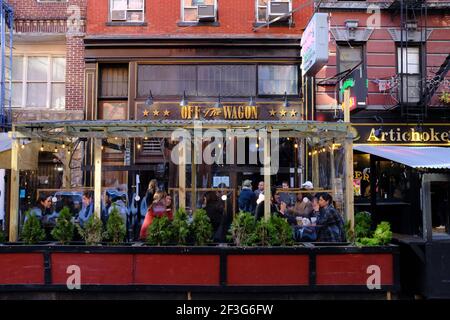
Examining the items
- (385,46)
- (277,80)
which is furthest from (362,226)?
(385,46)

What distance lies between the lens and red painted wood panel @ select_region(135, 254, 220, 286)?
23.3ft

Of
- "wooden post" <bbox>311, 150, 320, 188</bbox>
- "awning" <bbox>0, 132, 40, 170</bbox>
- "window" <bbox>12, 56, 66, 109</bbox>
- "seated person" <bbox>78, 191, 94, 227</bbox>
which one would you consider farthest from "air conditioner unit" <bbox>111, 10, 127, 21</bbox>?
"wooden post" <bbox>311, 150, 320, 188</bbox>

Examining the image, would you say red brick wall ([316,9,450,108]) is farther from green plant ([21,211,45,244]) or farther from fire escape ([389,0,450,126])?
green plant ([21,211,45,244])

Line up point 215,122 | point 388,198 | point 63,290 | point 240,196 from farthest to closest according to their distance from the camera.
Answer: point 388,198 → point 240,196 → point 215,122 → point 63,290

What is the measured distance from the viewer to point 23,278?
7.14m

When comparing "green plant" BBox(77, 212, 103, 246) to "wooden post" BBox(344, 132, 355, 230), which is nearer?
"green plant" BBox(77, 212, 103, 246)

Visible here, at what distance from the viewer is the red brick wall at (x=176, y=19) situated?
13984 mm

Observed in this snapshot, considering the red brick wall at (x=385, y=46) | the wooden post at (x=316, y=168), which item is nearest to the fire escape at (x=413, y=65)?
the red brick wall at (x=385, y=46)

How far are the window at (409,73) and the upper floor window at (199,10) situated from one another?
227 inches

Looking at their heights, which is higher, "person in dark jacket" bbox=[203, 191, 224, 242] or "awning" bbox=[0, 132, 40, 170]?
"awning" bbox=[0, 132, 40, 170]

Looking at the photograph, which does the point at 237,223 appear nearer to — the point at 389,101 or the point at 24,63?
the point at 389,101

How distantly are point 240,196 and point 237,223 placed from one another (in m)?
2.64

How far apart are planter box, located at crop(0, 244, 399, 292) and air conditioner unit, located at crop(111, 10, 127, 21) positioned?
8.99 meters

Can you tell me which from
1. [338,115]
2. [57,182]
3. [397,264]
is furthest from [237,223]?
[57,182]
